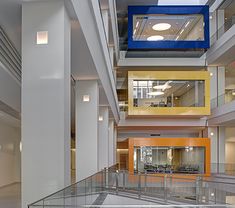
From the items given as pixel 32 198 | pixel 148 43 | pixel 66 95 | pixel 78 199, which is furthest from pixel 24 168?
pixel 148 43

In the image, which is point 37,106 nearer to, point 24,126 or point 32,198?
point 24,126

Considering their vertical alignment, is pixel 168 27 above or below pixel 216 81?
above

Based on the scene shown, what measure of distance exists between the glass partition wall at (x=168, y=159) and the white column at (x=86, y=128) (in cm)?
1364

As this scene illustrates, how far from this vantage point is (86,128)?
10.5 m

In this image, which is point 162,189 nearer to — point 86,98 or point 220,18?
point 86,98

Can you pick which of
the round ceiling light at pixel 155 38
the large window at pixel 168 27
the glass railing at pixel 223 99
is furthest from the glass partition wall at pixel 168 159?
the large window at pixel 168 27

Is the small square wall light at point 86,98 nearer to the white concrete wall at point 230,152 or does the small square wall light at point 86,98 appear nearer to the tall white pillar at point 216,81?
the tall white pillar at point 216,81

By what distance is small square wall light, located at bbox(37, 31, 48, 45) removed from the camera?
5.03 meters

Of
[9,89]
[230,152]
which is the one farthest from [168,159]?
[9,89]

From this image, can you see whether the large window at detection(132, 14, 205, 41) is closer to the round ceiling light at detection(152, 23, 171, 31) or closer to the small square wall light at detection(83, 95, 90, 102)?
the round ceiling light at detection(152, 23, 171, 31)

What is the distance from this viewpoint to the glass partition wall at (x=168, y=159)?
78.1 ft

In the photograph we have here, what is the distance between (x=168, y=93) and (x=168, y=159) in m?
4.48

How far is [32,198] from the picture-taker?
4781 mm

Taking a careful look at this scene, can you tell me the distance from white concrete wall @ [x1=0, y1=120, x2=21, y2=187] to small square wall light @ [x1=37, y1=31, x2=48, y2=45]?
13.7 meters
